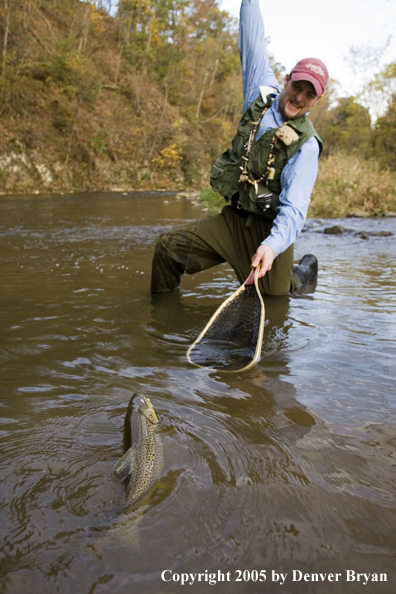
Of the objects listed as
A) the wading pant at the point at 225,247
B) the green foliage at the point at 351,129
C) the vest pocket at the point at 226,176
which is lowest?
the wading pant at the point at 225,247

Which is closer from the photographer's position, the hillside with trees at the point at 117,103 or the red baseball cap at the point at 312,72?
the red baseball cap at the point at 312,72

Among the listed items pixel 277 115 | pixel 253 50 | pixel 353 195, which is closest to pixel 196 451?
pixel 277 115

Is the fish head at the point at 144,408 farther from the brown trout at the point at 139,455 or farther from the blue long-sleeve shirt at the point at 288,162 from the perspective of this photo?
the blue long-sleeve shirt at the point at 288,162

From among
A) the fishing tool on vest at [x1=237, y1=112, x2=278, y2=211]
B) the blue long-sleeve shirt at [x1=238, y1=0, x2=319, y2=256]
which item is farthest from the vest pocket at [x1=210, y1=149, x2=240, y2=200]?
the blue long-sleeve shirt at [x1=238, y1=0, x2=319, y2=256]

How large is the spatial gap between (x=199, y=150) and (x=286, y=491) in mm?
43662

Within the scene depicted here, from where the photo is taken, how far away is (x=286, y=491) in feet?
6.88

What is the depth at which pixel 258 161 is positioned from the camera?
4.51m

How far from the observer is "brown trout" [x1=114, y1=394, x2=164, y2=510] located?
2.02 metres

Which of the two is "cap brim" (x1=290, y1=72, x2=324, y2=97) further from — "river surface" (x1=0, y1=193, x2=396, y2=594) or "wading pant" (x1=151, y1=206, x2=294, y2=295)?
"river surface" (x1=0, y1=193, x2=396, y2=594)

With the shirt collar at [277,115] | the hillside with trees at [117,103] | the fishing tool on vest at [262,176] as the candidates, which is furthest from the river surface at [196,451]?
the hillside with trees at [117,103]

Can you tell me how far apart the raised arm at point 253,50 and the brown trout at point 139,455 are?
11.8 feet

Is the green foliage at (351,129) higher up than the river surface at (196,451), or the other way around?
the green foliage at (351,129)

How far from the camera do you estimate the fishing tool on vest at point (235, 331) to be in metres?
3.71

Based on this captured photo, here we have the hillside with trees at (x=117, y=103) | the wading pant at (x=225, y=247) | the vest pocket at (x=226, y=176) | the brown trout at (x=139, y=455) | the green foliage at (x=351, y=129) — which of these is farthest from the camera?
the green foliage at (x=351, y=129)
